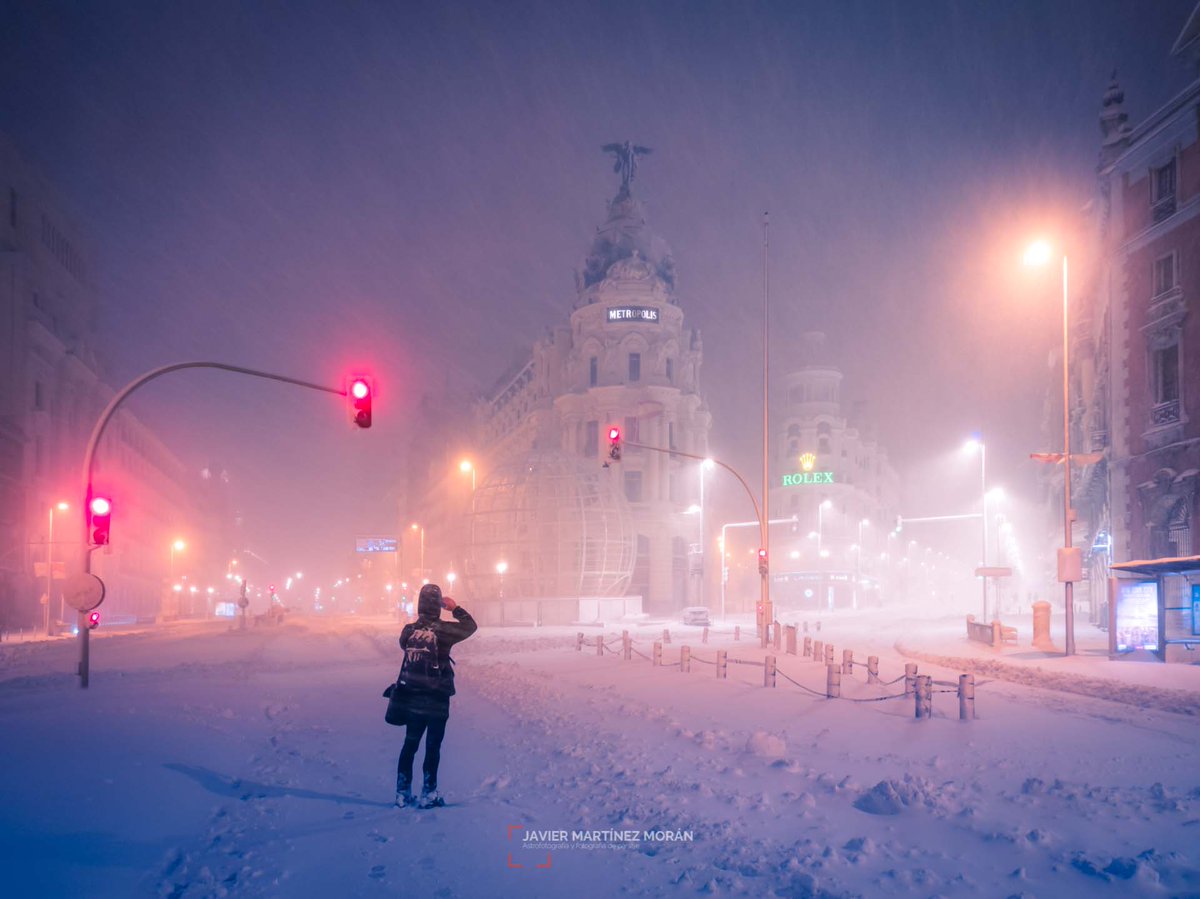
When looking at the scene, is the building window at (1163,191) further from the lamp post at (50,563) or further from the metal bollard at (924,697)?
the lamp post at (50,563)

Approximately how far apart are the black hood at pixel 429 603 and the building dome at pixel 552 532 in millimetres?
51323

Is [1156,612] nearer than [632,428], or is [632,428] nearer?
[1156,612]

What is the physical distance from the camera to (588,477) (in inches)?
2436

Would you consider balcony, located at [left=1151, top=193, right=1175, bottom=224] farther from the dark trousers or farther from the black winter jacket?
the dark trousers

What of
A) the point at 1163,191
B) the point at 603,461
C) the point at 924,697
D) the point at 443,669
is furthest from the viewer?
the point at 603,461

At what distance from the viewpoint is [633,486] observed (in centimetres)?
7088

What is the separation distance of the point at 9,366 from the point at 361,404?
138 feet

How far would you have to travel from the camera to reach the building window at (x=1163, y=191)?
104 ft

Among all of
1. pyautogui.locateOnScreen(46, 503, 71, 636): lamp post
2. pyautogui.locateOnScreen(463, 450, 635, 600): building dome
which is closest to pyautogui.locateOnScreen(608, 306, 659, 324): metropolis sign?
pyautogui.locateOnScreen(463, 450, 635, 600): building dome

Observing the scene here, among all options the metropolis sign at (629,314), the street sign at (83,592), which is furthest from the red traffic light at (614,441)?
the metropolis sign at (629,314)

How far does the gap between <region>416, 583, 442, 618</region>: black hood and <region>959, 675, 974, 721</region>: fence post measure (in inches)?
361

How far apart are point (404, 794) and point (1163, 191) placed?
36.3 metres

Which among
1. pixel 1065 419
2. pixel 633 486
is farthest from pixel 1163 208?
pixel 633 486

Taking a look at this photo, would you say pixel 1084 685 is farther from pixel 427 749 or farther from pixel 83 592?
pixel 83 592
